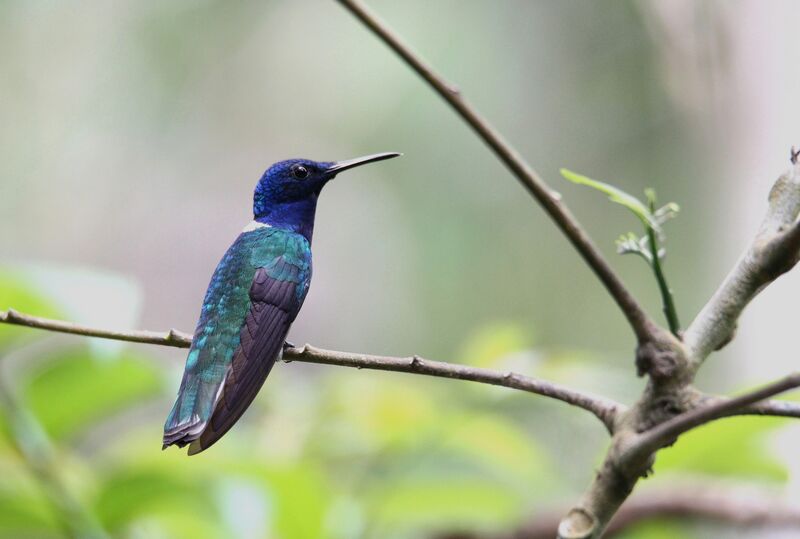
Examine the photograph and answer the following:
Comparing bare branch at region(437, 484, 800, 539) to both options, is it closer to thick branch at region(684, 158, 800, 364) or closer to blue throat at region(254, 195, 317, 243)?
blue throat at region(254, 195, 317, 243)

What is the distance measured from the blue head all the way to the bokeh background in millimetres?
299

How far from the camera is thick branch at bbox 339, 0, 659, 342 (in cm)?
94

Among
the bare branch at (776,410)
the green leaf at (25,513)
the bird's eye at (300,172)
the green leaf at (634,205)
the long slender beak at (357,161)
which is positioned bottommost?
the green leaf at (25,513)

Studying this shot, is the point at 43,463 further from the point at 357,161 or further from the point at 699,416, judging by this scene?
the point at 699,416

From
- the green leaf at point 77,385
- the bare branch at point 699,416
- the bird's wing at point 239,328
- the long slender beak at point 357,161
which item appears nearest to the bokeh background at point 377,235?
the green leaf at point 77,385

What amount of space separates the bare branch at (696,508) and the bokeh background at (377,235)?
2.6 inches

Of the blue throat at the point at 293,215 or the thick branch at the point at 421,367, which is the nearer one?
the thick branch at the point at 421,367

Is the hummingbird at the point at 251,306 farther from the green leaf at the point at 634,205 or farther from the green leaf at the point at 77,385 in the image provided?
the green leaf at the point at 77,385

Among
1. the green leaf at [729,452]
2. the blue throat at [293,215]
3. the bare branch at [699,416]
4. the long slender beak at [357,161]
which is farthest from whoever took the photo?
the green leaf at [729,452]

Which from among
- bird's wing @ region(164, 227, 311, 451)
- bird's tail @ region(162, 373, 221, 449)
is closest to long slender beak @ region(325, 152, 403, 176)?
bird's wing @ region(164, 227, 311, 451)

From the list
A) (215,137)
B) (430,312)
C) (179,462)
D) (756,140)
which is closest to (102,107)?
(215,137)

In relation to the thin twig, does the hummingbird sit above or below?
above

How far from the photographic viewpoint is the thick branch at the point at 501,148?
3.08 ft

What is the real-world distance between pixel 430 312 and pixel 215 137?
9.77 feet
